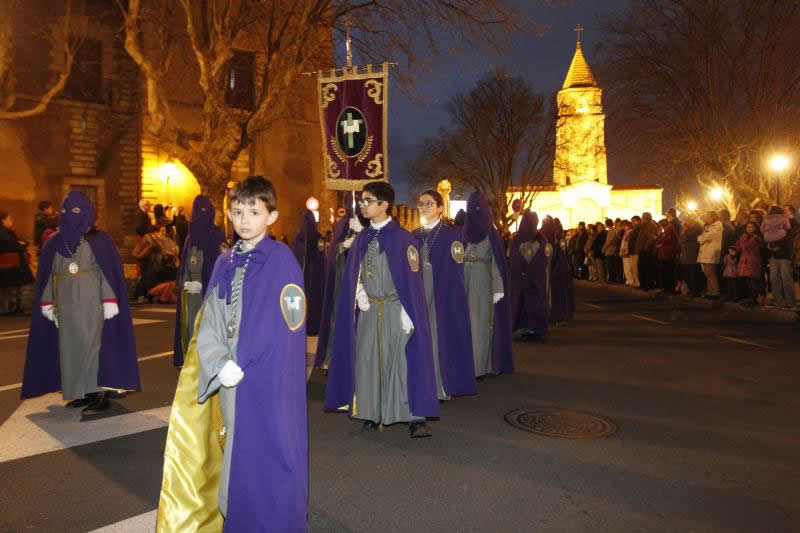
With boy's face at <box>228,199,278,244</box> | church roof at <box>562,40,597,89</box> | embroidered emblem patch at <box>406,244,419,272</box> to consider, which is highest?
church roof at <box>562,40,597,89</box>

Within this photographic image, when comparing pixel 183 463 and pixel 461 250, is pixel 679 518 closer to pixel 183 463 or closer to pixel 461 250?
pixel 183 463

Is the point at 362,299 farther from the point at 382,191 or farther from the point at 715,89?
the point at 715,89

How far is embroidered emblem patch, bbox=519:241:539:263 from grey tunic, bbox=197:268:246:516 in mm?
8447

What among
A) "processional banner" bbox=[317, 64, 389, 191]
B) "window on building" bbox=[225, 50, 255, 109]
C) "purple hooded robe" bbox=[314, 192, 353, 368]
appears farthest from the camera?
"window on building" bbox=[225, 50, 255, 109]

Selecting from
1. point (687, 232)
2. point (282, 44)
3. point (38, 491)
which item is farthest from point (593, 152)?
point (38, 491)

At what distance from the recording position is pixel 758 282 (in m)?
14.5

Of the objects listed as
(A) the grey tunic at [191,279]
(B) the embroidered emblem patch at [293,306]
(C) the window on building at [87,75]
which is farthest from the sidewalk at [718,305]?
(C) the window on building at [87,75]

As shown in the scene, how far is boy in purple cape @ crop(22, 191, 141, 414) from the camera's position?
21.0 feet

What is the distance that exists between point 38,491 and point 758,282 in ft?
46.5

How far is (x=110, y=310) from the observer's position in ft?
21.4

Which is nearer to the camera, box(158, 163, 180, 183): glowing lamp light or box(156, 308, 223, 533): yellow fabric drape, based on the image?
box(156, 308, 223, 533): yellow fabric drape

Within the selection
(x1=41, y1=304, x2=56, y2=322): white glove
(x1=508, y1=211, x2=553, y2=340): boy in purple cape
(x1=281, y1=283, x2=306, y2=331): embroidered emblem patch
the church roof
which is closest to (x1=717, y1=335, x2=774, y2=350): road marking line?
(x1=508, y1=211, x2=553, y2=340): boy in purple cape

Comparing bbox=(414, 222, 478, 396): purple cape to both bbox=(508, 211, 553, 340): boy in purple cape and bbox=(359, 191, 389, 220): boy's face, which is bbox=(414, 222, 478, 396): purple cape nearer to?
bbox=(359, 191, 389, 220): boy's face

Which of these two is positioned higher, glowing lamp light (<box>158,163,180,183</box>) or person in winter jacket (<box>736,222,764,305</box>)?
glowing lamp light (<box>158,163,180,183</box>)
